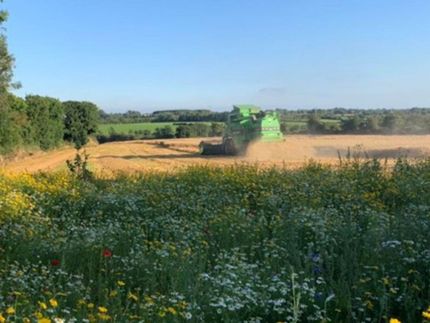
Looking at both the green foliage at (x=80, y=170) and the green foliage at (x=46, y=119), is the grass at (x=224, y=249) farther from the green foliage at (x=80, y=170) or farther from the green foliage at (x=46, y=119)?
the green foliage at (x=46, y=119)

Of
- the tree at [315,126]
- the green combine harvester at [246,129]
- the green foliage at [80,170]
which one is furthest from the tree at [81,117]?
the green foliage at [80,170]

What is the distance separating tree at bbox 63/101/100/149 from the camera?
201 ft

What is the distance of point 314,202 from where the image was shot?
27.4ft

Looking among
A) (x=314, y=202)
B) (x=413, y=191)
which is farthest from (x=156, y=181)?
(x=413, y=191)

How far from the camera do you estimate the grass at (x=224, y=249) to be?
4.09 metres

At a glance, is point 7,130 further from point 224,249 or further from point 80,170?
point 224,249

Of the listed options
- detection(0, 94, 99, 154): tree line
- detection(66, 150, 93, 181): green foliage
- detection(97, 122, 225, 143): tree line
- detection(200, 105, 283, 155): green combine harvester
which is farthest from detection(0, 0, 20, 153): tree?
detection(97, 122, 225, 143): tree line

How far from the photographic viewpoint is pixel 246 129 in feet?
121

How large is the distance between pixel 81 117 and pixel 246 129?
1517 inches

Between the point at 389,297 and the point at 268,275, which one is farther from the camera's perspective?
the point at 268,275

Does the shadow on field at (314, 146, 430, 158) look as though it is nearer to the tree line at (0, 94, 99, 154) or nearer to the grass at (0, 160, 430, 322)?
the tree line at (0, 94, 99, 154)

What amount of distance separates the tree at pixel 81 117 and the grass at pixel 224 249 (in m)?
51.2

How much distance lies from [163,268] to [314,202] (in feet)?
12.4

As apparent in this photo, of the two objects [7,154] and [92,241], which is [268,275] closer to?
[92,241]
